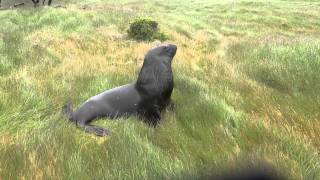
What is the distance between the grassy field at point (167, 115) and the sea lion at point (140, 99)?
0.21m

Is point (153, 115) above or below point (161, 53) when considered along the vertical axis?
below

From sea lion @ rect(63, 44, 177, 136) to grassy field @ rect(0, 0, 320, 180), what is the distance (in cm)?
21

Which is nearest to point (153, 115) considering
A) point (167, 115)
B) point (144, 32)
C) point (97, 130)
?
point (167, 115)

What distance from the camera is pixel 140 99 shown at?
6.69 metres

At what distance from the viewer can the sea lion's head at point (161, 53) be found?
7.10 metres

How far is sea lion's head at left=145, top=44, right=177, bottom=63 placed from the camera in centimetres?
710

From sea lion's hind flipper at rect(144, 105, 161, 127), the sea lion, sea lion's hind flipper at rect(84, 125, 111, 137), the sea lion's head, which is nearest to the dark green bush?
the sea lion's head

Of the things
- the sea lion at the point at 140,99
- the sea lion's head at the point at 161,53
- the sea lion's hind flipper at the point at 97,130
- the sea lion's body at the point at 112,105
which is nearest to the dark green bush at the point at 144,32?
the sea lion's head at the point at 161,53

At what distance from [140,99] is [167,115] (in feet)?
2.23

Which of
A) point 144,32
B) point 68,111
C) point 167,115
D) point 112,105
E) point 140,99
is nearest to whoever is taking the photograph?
point 167,115

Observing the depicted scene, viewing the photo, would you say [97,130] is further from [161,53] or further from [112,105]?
[161,53]

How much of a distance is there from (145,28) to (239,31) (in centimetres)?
775

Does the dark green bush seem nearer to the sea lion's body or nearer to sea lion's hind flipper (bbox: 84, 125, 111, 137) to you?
the sea lion's body

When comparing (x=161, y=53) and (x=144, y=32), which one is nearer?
(x=161, y=53)
